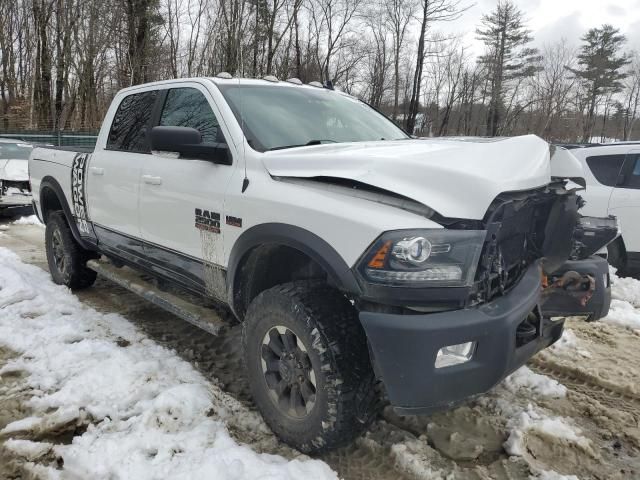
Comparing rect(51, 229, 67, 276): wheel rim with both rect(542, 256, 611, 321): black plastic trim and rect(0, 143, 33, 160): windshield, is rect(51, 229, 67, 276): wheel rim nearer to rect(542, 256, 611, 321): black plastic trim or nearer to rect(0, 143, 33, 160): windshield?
rect(542, 256, 611, 321): black plastic trim

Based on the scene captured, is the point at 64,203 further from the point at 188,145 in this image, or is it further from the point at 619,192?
the point at 619,192

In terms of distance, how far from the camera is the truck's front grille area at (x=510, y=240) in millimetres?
2156

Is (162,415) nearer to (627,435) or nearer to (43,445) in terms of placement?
(43,445)

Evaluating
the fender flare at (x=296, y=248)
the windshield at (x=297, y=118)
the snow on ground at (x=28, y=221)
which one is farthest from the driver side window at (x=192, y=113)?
the snow on ground at (x=28, y=221)

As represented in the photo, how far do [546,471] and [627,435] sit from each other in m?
0.74

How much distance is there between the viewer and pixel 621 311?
Result: 15.9ft

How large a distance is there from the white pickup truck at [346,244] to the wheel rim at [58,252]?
1.64 m

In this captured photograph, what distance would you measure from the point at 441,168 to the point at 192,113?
2003 millimetres

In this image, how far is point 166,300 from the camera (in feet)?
11.7

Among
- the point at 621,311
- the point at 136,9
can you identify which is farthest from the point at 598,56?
the point at 621,311

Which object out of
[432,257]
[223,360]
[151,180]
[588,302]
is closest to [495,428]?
[588,302]

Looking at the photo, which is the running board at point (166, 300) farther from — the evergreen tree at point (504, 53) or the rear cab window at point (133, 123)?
the evergreen tree at point (504, 53)

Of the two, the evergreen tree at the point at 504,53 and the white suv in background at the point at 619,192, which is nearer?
the white suv in background at the point at 619,192

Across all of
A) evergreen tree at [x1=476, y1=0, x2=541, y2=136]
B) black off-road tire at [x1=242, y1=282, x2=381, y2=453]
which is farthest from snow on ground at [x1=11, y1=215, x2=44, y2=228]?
evergreen tree at [x1=476, y1=0, x2=541, y2=136]
